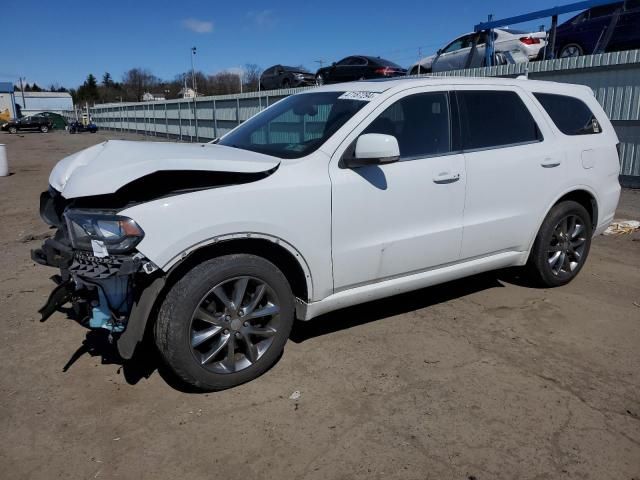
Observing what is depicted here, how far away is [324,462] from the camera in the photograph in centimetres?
256

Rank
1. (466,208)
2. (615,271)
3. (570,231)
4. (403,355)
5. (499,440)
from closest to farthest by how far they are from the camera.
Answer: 1. (499,440)
2. (403,355)
3. (466,208)
4. (570,231)
5. (615,271)

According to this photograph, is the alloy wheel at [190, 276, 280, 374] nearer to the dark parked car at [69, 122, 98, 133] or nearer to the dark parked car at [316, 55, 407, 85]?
the dark parked car at [316, 55, 407, 85]

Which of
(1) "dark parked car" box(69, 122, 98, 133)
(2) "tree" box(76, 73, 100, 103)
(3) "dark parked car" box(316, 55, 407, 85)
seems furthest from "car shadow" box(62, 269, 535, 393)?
(2) "tree" box(76, 73, 100, 103)

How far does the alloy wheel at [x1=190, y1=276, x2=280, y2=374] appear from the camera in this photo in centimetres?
303

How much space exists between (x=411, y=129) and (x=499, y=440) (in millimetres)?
2154

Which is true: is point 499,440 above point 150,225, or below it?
below

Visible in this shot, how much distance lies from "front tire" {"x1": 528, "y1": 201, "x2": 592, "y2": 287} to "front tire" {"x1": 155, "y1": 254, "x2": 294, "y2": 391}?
8.45 feet

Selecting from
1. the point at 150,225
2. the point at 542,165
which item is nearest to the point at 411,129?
the point at 542,165

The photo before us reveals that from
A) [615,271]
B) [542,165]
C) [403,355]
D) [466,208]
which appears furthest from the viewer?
[615,271]

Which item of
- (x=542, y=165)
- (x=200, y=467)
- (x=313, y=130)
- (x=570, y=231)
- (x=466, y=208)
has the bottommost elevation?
(x=200, y=467)

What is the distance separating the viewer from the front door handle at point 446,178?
12.2ft

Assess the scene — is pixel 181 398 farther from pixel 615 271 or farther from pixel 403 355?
pixel 615 271

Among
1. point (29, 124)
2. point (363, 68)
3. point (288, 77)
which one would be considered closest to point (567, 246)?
point (363, 68)

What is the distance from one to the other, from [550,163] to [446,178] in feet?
4.09
